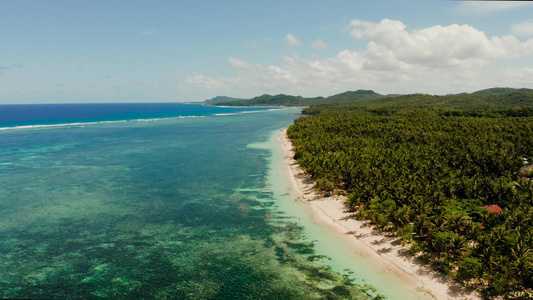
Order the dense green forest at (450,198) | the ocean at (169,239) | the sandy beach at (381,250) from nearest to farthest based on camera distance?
the dense green forest at (450,198) → the sandy beach at (381,250) → the ocean at (169,239)

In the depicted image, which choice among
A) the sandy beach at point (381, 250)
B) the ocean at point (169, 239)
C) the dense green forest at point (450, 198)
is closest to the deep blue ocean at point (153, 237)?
the ocean at point (169, 239)

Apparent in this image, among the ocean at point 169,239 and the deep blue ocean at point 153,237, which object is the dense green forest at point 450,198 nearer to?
the ocean at point 169,239

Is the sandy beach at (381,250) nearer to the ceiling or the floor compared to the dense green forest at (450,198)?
nearer to the floor

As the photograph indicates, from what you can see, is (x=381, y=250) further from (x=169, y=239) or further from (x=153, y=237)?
(x=153, y=237)

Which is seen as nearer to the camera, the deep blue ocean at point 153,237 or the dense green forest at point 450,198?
the dense green forest at point 450,198

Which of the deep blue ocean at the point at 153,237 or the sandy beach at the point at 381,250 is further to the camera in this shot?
the deep blue ocean at the point at 153,237

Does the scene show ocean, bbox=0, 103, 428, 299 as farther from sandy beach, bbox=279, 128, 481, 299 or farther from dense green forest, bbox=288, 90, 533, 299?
dense green forest, bbox=288, 90, 533, 299

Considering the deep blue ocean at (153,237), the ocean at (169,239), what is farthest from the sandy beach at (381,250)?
the deep blue ocean at (153,237)

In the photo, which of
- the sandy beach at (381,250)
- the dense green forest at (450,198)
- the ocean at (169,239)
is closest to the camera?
the dense green forest at (450,198)

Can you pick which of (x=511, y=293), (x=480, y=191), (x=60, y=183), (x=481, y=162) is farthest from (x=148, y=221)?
(x=481, y=162)
